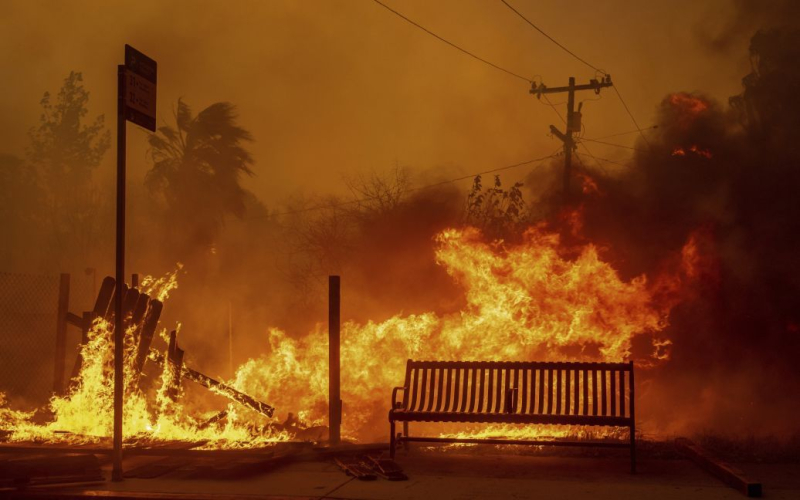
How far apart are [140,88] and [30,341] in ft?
37.8

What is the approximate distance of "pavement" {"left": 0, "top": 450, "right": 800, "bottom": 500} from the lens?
21.7 feet

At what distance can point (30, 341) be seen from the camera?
1703 centimetres

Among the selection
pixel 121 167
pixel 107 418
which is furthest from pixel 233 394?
pixel 121 167

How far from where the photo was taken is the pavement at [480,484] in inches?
260

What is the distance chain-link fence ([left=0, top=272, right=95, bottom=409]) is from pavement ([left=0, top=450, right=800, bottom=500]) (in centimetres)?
680

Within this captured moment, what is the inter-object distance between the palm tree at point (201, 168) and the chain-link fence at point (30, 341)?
6926mm

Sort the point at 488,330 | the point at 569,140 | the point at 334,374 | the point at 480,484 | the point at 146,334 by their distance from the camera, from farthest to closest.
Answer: the point at 569,140 → the point at 488,330 → the point at 146,334 → the point at 334,374 → the point at 480,484

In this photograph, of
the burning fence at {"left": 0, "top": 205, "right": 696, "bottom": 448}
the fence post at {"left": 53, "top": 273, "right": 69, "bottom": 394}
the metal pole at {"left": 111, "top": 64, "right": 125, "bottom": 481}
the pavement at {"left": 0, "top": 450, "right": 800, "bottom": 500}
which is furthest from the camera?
the fence post at {"left": 53, "top": 273, "right": 69, "bottom": 394}

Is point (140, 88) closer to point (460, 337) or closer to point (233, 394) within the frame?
point (233, 394)

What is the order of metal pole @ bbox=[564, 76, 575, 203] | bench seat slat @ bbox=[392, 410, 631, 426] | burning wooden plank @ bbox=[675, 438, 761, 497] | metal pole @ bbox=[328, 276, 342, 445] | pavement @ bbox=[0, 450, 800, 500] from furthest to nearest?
metal pole @ bbox=[564, 76, 575, 203], metal pole @ bbox=[328, 276, 342, 445], bench seat slat @ bbox=[392, 410, 631, 426], pavement @ bbox=[0, 450, 800, 500], burning wooden plank @ bbox=[675, 438, 761, 497]

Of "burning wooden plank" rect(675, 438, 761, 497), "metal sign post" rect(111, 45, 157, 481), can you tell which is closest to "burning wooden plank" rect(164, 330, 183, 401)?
"metal sign post" rect(111, 45, 157, 481)

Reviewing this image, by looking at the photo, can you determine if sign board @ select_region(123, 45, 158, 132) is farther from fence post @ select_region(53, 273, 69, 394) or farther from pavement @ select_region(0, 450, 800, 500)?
fence post @ select_region(53, 273, 69, 394)

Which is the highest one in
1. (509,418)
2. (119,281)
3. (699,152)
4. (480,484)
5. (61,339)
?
(699,152)

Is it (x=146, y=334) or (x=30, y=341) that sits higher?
(x=146, y=334)
